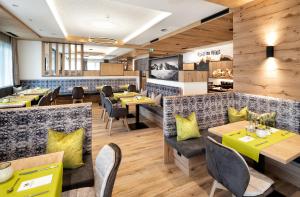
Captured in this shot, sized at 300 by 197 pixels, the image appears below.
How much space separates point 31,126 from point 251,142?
2448 millimetres

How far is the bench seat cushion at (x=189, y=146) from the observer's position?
2.27 m

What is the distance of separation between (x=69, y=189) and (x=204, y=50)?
8.86 metres

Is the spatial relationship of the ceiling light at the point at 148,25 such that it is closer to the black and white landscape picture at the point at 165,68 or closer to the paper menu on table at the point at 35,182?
the black and white landscape picture at the point at 165,68

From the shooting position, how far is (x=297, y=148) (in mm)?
1718

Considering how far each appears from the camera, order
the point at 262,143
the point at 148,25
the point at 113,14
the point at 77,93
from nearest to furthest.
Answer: the point at 262,143 → the point at 113,14 → the point at 148,25 → the point at 77,93

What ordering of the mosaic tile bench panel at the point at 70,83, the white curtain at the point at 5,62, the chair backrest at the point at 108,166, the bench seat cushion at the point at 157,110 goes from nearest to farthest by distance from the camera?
the chair backrest at the point at 108,166 → the bench seat cushion at the point at 157,110 → the white curtain at the point at 5,62 → the mosaic tile bench panel at the point at 70,83

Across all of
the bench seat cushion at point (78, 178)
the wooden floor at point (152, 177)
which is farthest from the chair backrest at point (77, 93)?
the bench seat cushion at point (78, 178)

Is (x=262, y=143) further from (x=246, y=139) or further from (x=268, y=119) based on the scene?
(x=268, y=119)

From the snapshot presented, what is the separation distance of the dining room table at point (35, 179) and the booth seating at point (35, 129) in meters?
0.40

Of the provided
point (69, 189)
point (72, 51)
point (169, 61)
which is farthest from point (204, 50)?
point (69, 189)

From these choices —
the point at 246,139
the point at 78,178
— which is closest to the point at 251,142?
the point at 246,139

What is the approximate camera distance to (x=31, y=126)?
1.93m

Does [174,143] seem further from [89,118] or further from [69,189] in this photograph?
[69,189]

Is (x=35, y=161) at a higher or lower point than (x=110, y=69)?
lower
